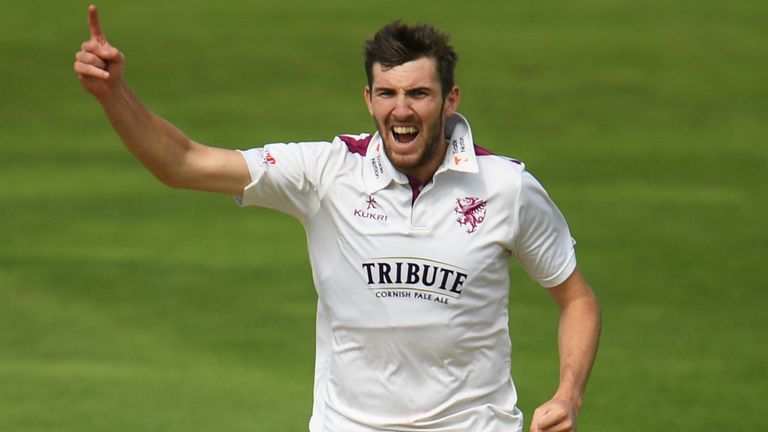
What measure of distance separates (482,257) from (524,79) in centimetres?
949

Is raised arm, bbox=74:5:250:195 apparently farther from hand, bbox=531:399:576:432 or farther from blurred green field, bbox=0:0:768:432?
blurred green field, bbox=0:0:768:432

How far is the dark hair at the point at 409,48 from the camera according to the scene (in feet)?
16.8

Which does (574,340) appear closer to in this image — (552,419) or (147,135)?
(552,419)

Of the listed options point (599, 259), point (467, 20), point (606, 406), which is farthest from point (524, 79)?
point (606, 406)

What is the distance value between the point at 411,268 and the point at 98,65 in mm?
1280

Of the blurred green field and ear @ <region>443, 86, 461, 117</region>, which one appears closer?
ear @ <region>443, 86, 461, 117</region>

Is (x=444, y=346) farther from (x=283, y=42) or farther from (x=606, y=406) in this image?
(x=283, y=42)

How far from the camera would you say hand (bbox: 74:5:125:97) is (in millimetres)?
4504

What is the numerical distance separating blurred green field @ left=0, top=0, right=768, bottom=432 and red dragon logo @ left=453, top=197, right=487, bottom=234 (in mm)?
3819

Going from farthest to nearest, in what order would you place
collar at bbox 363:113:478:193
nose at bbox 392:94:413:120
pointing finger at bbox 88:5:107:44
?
collar at bbox 363:113:478:193 < nose at bbox 392:94:413:120 < pointing finger at bbox 88:5:107:44

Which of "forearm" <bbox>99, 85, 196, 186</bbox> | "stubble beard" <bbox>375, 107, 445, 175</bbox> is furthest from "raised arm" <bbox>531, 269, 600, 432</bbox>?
"forearm" <bbox>99, 85, 196, 186</bbox>

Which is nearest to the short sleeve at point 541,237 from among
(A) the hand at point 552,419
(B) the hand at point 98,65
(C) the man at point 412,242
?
(C) the man at point 412,242

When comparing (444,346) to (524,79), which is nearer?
(444,346)

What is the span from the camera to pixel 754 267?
10.8 metres
